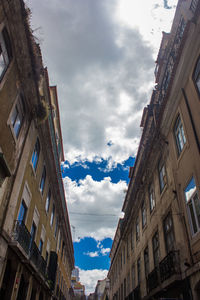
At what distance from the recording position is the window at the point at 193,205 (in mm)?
7797

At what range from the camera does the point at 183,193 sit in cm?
898

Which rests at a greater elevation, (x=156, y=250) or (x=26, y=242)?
(x=156, y=250)

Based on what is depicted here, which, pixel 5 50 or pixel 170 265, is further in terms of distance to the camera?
pixel 170 265

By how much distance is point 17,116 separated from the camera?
9398mm

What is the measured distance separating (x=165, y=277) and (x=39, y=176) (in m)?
7.21

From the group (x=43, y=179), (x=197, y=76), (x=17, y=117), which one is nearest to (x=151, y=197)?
(x=43, y=179)

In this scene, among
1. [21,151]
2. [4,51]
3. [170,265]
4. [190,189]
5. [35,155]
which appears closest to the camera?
[4,51]

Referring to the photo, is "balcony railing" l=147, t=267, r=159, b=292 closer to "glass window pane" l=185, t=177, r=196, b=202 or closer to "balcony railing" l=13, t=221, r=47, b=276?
"glass window pane" l=185, t=177, r=196, b=202

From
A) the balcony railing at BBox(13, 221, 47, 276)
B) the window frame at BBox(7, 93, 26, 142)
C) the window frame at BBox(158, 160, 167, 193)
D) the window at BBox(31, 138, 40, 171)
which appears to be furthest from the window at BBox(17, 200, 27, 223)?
the window frame at BBox(158, 160, 167, 193)

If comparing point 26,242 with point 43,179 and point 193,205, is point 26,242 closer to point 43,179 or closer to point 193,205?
point 43,179

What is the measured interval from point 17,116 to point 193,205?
6.96 m

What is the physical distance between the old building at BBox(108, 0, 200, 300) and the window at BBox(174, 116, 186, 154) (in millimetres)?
38

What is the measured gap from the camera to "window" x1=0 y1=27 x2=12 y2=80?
7.62 meters

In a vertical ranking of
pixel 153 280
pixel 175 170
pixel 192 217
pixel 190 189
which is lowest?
pixel 153 280
